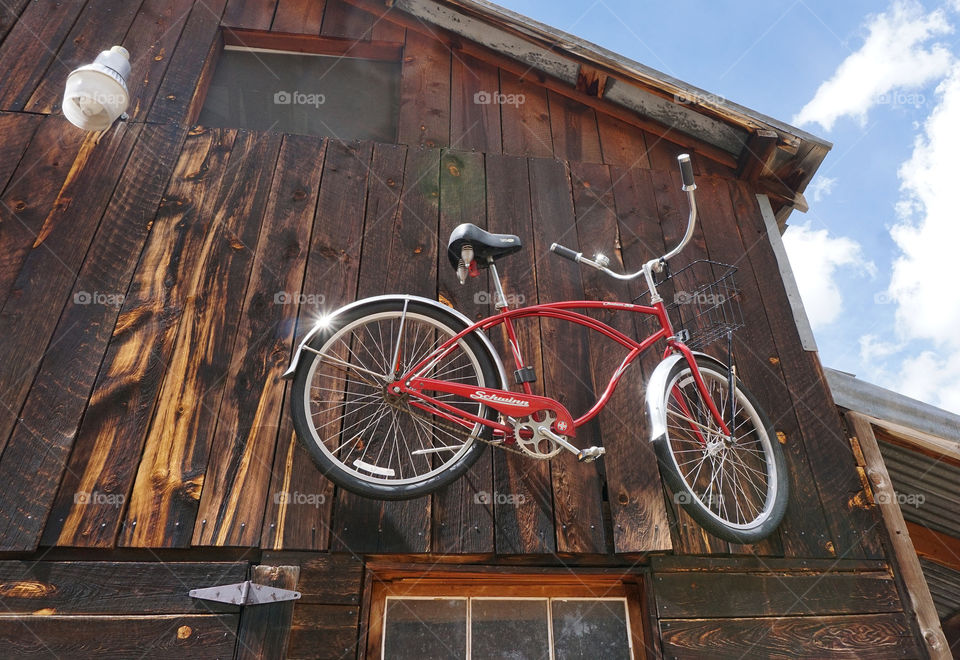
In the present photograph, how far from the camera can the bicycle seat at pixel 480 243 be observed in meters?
2.56

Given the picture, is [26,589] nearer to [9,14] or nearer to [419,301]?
[419,301]

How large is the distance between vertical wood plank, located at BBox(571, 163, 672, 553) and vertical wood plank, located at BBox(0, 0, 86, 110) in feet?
9.93

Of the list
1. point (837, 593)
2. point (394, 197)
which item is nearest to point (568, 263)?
point (394, 197)

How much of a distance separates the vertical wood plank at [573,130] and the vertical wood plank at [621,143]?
0.04 m

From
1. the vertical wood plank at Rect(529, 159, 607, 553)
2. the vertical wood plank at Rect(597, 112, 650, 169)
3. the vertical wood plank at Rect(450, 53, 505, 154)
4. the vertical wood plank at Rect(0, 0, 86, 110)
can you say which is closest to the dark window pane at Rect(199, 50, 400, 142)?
the vertical wood plank at Rect(450, 53, 505, 154)

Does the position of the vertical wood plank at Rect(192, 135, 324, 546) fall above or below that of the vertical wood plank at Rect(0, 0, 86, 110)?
below

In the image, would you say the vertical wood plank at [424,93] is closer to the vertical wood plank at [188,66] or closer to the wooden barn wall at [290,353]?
the wooden barn wall at [290,353]

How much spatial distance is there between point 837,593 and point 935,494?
4.77 feet

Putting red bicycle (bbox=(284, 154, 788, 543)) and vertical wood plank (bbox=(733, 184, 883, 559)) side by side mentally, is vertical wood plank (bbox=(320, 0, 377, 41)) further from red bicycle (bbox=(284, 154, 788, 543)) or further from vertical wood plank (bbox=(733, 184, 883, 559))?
vertical wood plank (bbox=(733, 184, 883, 559))

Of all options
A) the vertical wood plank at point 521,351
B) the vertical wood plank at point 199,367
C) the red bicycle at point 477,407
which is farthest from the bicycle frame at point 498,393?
the vertical wood plank at point 199,367

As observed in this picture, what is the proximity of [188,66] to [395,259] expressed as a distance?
1.87 metres

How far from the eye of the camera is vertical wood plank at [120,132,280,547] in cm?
229

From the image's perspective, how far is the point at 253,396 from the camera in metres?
2.60

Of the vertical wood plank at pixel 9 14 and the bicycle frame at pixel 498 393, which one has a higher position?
the vertical wood plank at pixel 9 14
